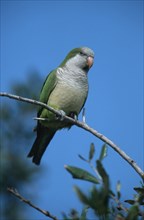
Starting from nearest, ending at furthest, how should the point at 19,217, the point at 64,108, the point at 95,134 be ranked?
the point at 95,134 < the point at 64,108 < the point at 19,217

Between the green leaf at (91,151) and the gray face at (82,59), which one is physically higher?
the gray face at (82,59)

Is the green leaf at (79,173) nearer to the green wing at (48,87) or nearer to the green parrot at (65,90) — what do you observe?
the green parrot at (65,90)

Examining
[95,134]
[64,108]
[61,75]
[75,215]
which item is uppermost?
[61,75]

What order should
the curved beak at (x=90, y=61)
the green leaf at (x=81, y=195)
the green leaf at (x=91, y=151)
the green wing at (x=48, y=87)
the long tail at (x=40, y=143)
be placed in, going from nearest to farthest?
1. the green leaf at (x=81, y=195)
2. the green leaf at (x=91, y=151)
3. the green wing at (x=48, y=87)
4. the long tail at (x=40, y=143)
5. the curved beak at (x=90, y=61)

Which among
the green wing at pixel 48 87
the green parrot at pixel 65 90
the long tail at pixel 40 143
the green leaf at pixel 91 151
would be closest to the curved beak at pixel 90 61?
the green parrot at pixel 65 90

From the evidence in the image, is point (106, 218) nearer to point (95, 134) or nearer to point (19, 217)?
point (95, 134)

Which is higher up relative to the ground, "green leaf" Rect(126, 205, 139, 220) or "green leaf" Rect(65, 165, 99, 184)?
"green leaf" Rect(65, 165, 99, 184)

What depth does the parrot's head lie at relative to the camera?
16.2 ft

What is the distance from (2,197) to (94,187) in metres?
7.12

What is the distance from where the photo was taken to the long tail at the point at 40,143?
4852mm

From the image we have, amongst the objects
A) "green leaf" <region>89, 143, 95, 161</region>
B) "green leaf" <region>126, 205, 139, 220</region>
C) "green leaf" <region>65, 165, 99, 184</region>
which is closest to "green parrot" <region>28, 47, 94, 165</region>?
"green leaf" <region>89, 143, 95, 161</region>

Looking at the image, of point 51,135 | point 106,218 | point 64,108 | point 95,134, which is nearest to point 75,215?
point 106,218

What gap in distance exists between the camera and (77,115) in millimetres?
4688

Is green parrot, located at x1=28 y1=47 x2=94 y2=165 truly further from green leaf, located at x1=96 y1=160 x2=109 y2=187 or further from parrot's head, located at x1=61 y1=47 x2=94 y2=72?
green leaf, located at x1=96 y1=160 x2=109 y2=187
